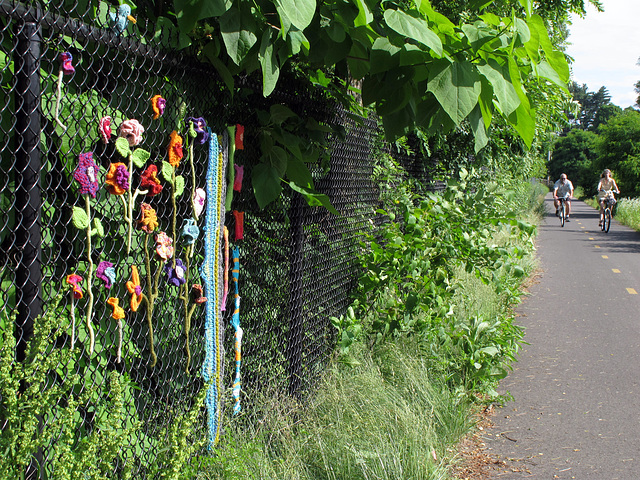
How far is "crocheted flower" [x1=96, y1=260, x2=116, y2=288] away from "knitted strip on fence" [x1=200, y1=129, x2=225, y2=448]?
0.63m

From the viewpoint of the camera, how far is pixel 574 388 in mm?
5020

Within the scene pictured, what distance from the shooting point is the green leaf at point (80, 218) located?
197 centimetres

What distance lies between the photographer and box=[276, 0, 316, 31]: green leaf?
1.84 m

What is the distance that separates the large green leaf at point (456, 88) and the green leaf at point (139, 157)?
3.70ft

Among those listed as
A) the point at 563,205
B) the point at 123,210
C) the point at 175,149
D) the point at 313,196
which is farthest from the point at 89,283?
the point at 563,205

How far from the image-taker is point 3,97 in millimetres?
1833

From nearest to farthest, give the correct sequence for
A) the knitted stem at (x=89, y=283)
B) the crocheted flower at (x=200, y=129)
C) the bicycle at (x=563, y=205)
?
1. the knitted stem at (x=89, y=283)
2. the crocheted flower at (x=200, y=129)
3. the bicycle at (x=563, y=205)

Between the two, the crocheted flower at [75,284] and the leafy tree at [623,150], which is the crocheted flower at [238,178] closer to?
the crocheted flower at [75,284]

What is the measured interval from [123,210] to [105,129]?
1.05ft

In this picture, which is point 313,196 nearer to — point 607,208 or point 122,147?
point 122,147

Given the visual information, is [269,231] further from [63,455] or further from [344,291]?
[63,455]

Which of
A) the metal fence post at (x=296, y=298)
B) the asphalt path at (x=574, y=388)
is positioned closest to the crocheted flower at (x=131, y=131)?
the metal fence post at (x=296, y=298)

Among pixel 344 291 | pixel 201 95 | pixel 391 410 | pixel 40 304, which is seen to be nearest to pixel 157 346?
pixel 40 304

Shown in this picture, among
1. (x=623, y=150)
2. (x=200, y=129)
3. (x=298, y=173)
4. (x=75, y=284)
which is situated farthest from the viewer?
(x=623, y=150)
